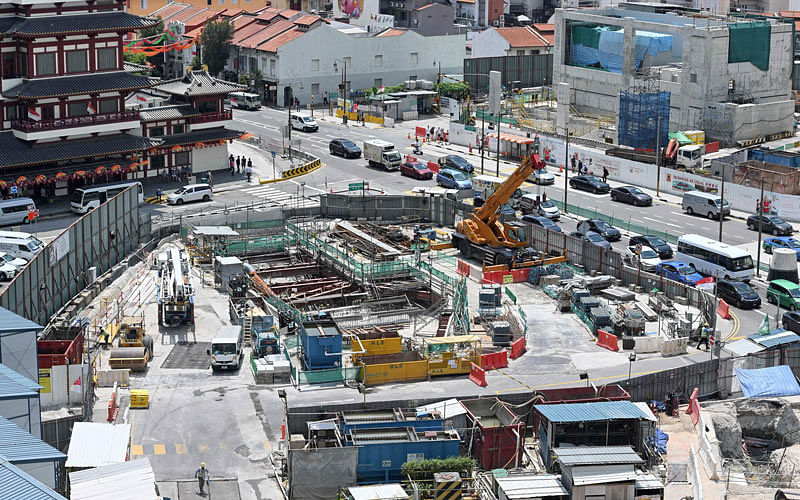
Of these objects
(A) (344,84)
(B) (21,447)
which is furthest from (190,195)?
(B) (21,447)

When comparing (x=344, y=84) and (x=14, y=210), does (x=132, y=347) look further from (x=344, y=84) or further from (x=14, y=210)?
(x=344, y=84)

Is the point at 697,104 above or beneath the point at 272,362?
above

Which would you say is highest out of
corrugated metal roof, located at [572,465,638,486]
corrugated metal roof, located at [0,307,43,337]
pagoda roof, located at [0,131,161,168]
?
pagoda roof, located at [0,131,161,168]

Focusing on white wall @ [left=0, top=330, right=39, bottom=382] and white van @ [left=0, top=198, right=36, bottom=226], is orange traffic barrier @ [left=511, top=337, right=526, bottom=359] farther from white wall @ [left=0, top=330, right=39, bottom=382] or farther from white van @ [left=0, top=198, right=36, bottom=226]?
white van @ [left=0, top=198, right=36, bottom=226]

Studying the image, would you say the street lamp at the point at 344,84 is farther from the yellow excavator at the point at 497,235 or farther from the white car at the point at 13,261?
the white car at the point at 13,261

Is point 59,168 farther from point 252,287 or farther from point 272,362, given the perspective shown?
point 272,362

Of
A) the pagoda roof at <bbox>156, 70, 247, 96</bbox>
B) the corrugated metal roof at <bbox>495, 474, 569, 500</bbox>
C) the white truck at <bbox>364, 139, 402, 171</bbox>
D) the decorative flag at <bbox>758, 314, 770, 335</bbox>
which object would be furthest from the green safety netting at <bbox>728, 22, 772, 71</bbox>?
the corrugated metal roof at <bbox>495, 474, 569, 500</bbox>

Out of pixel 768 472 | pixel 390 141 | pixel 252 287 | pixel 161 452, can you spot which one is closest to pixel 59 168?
pixel 252 287

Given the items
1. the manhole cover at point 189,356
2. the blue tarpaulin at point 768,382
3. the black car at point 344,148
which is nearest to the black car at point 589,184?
the black car at point 344,148
